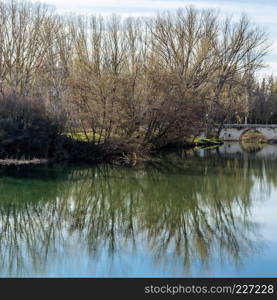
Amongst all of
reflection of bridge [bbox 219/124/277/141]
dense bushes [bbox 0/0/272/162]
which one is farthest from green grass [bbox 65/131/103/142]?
reflection of bridge [bbox 219/124/277/141]

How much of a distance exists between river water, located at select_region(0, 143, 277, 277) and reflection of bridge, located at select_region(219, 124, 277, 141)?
32330 millimetres

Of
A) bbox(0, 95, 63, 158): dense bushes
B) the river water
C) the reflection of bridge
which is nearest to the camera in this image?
the river water

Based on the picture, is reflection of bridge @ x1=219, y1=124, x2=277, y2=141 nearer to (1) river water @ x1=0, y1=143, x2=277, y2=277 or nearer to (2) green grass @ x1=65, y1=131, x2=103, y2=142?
(2) green grass @ x1=65, y1=131, x2=103, y2=142

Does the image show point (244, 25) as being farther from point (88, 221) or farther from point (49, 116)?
point (88, 221)

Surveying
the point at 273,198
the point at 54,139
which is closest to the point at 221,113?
the point at 54,139

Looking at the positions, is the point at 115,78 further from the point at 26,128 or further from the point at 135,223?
the point at 135,223

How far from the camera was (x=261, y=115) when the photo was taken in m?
61.4

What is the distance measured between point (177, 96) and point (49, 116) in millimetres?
9128

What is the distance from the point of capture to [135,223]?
1348cm

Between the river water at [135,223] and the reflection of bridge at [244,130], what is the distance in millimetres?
32330

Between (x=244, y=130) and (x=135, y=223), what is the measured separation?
4369cm

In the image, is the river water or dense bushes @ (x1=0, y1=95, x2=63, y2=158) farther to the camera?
dense bushes @ (x1=0, y1=95, x2=63, y2=158)

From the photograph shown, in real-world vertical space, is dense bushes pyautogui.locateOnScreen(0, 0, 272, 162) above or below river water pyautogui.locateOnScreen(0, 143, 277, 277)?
above

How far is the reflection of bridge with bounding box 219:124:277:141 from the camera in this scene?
181ft
